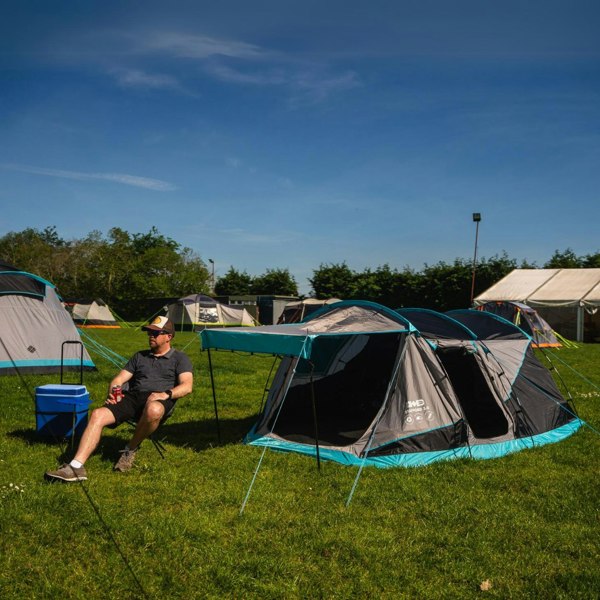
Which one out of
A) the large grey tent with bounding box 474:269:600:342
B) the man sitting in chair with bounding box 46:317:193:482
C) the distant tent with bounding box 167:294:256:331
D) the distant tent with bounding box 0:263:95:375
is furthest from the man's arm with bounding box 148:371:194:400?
the distant tent with bounding box 167:294:256:331

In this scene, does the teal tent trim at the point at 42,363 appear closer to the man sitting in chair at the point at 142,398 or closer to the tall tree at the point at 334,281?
the man sitting in chair at the point at 142,398

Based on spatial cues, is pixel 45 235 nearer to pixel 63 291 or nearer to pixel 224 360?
pixel 63 291

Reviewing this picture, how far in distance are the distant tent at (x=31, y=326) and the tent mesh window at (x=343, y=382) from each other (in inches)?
201

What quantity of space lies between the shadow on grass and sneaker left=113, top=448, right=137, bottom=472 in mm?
366

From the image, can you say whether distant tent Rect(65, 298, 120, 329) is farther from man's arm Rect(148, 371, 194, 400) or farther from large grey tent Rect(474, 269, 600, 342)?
man's arm Rect(148, 371, 194, 400)

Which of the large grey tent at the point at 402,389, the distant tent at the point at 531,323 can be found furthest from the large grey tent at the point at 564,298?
the large grey tent at the point at 402,389

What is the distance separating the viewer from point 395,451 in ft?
18.3

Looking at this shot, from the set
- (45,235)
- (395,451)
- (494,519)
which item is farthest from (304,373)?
(45,235)

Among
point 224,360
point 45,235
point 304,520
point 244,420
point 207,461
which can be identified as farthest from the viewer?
point 45,235

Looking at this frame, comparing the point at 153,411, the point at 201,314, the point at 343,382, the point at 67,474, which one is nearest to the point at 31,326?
the point at 343,382

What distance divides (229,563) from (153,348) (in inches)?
103

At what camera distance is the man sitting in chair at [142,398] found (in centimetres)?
502

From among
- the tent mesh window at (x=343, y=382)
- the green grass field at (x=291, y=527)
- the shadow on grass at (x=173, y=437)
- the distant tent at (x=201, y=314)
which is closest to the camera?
the green grass field at (x=291, y=527)

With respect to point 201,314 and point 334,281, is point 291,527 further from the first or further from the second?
point 334,281
